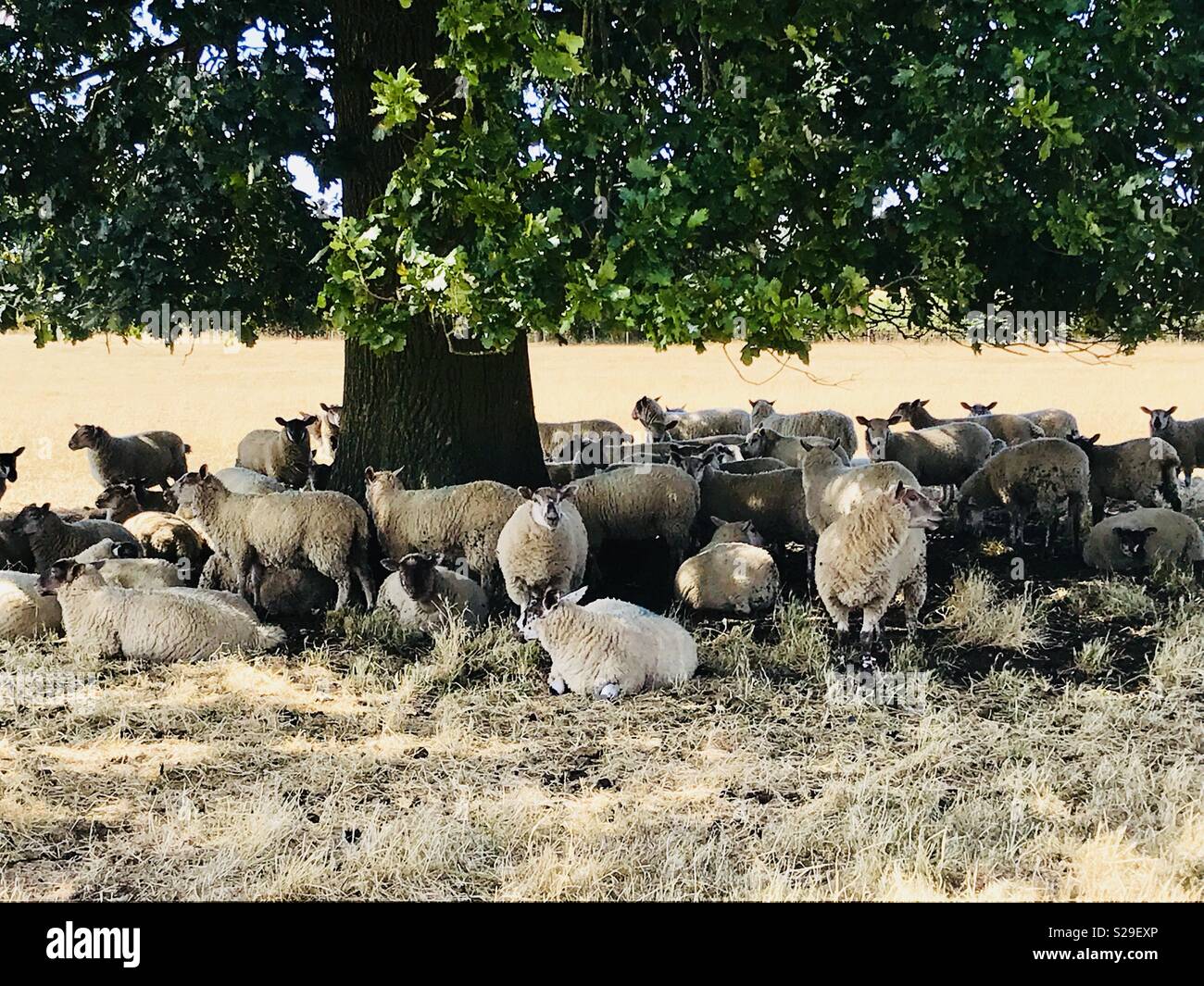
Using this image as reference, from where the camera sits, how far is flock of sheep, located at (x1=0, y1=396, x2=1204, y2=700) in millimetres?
9172

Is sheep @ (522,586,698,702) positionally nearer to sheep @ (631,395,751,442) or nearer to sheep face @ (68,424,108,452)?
sheep @ (631,395,751,442)

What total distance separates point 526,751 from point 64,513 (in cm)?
758

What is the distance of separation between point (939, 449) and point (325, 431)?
25.6 ft

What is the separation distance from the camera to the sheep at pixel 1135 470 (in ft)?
43.7

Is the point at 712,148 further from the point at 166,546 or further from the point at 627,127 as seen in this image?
the point at 166,546

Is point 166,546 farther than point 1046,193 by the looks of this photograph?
Yes

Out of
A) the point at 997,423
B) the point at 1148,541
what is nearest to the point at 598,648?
the point at 1148,541

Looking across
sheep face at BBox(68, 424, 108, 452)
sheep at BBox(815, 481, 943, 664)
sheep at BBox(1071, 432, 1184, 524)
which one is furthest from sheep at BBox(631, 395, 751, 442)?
sheep at BBox(815, 481, 943, 664)

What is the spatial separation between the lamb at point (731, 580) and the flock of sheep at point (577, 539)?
0.05 ft

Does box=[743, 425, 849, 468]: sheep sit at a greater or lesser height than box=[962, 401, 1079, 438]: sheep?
lesser

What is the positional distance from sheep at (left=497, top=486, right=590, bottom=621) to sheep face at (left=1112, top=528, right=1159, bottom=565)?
499 centimetres

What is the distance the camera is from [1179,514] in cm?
1205

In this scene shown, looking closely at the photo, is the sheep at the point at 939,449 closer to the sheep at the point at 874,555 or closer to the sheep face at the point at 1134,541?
the sheep face at the point at 1134,541
